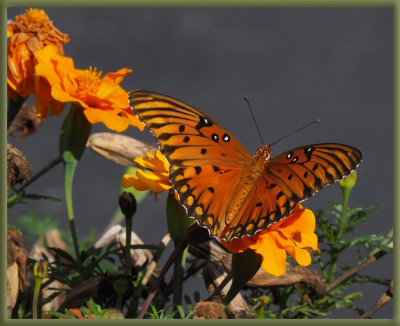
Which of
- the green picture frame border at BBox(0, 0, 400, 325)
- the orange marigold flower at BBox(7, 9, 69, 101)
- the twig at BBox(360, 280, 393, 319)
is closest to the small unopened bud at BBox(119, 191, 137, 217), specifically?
the green picture frame border at BBox(0, 0, 400, 325)

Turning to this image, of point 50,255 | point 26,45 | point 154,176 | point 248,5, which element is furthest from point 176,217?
point 50,255

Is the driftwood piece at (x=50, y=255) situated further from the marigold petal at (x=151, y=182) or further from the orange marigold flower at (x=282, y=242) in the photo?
the orange marigold flower at (x=282, y=242)

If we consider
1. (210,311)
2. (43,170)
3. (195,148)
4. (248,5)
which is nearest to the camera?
(210,311)

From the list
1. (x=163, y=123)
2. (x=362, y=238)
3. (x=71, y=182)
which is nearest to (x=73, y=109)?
(x=71, y=182)

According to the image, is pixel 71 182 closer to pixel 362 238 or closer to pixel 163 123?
pixel 163 123

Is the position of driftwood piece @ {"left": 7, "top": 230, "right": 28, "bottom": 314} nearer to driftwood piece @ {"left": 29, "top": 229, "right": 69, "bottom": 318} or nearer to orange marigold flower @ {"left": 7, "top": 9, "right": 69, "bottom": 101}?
driftwood piece @ {"left": 29, "top": 229, "right": 69, "bottom": 318}

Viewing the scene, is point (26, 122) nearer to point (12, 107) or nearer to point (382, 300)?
point (12, 107)
